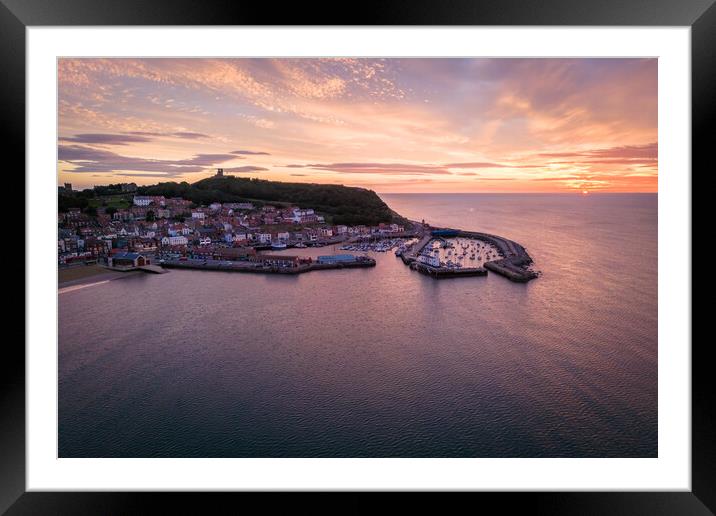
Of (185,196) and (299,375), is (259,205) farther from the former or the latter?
(299,375)

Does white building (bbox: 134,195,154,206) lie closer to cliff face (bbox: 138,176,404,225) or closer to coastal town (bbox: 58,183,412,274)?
coastal town (bbox: 58,183,412,274)

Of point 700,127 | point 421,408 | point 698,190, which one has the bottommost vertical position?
point 421,408

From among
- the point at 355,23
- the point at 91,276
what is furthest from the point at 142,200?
the point at 355,23

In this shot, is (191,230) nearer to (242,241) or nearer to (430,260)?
(242,241)

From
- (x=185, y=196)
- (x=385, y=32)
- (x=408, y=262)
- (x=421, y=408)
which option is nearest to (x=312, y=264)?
(x=408, y=262)

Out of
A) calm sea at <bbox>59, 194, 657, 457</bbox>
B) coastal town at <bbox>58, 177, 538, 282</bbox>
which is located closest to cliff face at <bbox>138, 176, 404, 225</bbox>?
coastal town at <bbox>58, 177, 538, 282</bbox>

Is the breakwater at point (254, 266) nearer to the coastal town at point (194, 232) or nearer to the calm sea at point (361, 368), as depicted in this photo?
the coastal town at point (194, 232)

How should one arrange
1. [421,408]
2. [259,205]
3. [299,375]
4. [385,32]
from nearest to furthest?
[385,32] → [421,408] → [299,375] → [259,205]
